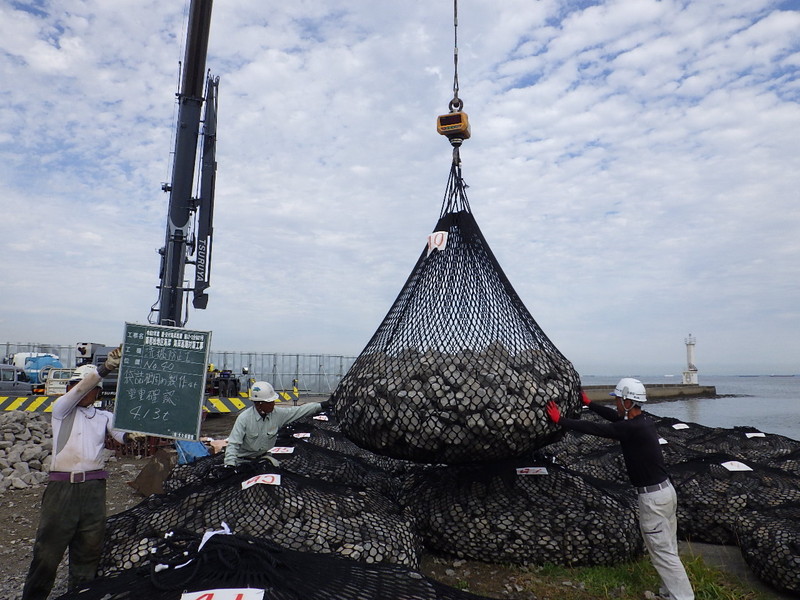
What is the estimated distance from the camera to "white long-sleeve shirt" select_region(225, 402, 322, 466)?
398 cm

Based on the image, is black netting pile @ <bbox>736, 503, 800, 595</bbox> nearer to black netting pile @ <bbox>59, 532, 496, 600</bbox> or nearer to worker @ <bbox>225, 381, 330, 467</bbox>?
black netting pile @ <bbox>59, 532, 496, 600</bbox>

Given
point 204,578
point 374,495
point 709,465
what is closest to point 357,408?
point 374,495

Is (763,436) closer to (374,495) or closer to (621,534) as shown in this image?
(621,534)

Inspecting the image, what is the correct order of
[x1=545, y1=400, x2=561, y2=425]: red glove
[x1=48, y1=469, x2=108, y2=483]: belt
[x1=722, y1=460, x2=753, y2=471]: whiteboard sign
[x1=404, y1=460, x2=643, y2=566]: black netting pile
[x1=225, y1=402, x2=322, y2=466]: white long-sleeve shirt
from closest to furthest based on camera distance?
[x1=48, y1=469, x2=108, y2=483]: belt, [x1=545, y1=400, x2=561, y2=425]: red glove, [x1=404, y1=460, x2=643, y2=566]: black netting pile, [x1=225, y1=402, x2=322, y2=466]: white long-sleeve shirt, [x1=722, y1=460, x2=753, y2=471]: whiteboard sign

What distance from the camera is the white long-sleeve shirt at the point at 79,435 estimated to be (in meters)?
3.16

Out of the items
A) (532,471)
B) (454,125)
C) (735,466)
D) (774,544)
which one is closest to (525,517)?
(532,471)

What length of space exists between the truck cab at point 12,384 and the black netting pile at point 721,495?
44.6ft

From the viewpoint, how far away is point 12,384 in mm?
13055

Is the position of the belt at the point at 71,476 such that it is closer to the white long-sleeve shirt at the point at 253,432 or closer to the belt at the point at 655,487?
the white long-sleeve shirt at the point at 253,432

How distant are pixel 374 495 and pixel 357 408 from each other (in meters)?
0.60

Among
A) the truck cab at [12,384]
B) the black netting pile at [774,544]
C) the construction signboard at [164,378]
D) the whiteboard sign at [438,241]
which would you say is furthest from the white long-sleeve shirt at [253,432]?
the truck cab at [12,384]

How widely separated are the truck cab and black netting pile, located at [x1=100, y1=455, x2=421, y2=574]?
11577 millimetres

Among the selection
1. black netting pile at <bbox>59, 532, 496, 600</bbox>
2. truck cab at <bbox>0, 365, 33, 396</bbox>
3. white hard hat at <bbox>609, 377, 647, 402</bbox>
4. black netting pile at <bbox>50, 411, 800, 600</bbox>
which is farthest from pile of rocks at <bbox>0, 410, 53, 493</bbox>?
white hard hat at <bbox>609, 377, 647, 402</bbox>

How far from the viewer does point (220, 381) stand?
14531 mm
